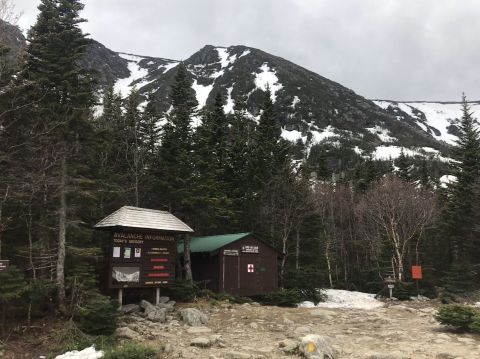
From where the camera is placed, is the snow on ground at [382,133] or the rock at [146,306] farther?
the snow on ground at [382,133]

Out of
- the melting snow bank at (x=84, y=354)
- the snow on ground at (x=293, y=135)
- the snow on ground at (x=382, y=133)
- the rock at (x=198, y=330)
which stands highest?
the snow on ground at (x=382, y=133)

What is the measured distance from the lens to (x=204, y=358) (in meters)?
11.8

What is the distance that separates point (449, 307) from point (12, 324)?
48.6 ft

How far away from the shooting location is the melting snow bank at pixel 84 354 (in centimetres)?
1152

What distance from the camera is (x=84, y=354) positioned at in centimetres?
1175

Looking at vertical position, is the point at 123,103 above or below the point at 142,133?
above

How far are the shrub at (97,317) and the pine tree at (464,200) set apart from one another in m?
31.0

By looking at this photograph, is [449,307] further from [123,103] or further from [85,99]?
[123,103]

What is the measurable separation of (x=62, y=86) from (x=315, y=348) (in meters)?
13.3

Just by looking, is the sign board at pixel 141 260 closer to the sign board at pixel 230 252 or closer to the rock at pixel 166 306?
the rock at pixel 166 306

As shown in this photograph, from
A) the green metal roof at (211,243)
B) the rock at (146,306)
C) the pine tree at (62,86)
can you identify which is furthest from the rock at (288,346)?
the green metal roof at (211,243)

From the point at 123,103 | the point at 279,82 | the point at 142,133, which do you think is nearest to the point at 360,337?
the point at 142,133

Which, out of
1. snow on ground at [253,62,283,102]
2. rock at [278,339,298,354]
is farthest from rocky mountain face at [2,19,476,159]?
rock at [278,339,298,354]

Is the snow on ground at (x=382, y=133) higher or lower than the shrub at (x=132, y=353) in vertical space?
higher
